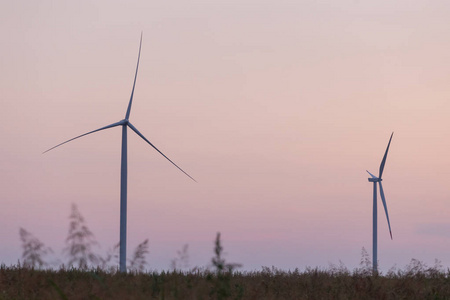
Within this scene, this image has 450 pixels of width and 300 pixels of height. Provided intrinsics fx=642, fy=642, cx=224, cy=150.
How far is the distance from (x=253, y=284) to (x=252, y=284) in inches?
4.6

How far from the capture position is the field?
15.4 metres

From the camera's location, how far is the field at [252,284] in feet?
50.6

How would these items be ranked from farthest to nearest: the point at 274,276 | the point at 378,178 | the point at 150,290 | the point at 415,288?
1. the point at 378,178
2. the point at 274,276
3. the point at 415,288
4. the point at 150,290

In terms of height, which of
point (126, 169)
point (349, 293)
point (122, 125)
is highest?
point (122, 125)

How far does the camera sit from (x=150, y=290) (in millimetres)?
16188

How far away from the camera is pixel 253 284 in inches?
733

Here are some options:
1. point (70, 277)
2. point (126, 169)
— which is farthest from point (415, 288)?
point (126, 169)

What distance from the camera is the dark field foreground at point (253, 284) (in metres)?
15.4

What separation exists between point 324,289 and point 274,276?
3581 mm

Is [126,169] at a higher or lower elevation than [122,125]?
lower

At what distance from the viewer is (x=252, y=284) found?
1852 centimetres

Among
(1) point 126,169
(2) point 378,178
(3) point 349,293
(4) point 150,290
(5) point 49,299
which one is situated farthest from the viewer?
(2) point 378,178

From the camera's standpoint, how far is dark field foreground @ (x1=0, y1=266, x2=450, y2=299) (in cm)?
1543

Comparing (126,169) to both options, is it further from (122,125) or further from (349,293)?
(349,293)
